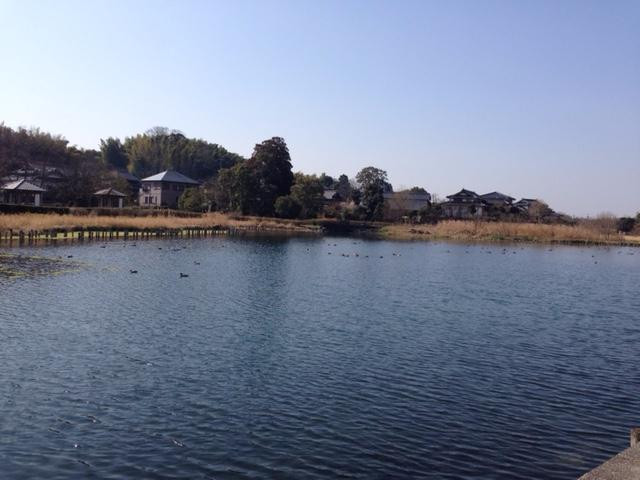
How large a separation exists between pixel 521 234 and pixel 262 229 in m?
35.2

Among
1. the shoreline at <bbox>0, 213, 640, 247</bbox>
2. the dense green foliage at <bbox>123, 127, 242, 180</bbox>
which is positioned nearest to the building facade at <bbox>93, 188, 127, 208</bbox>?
the shoreline at <bbox>0, 213, 640, 247</bbox>

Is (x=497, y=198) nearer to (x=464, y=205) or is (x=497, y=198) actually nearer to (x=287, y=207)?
(x=464, y=205)

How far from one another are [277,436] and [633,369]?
10502 millimetres

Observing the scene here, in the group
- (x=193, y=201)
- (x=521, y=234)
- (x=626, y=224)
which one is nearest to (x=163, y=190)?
(x=193, y=201)

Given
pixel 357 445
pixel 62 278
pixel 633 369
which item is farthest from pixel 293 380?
pixel 62 278

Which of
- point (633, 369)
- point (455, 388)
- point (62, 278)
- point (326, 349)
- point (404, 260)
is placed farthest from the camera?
point (404, 260)

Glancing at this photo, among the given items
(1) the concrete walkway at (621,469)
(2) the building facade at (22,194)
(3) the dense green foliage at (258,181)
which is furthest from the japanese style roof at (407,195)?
(1) the concrete walkway at (621,469)

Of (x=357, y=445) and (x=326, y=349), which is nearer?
(x=357, y=445)

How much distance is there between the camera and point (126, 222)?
5844 centimetres

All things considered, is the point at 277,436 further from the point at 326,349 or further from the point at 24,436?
the point at 326,349

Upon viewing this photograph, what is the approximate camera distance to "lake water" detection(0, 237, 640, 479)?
9.46 meters

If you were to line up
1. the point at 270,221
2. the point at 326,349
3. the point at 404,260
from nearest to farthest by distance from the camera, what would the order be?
1. the point at 326,349
2. the point at 404,260
3. the point at 270,221

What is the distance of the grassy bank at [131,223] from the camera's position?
4878cm

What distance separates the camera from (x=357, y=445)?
10023 millimetres
